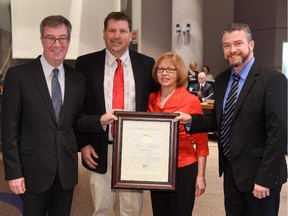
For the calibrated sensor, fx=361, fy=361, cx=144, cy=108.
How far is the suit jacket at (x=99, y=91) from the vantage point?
8.39ft

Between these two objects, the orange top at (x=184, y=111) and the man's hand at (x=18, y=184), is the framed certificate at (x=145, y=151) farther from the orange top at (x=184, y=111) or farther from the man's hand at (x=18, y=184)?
the man's hand at (x=18, y=184)

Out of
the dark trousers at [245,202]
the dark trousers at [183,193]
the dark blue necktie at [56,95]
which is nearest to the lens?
the dark blue necktie at [56,95]

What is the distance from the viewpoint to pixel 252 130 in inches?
84.0

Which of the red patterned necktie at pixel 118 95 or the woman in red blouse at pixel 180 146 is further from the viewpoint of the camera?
the red patterned necktie at pixel 118 95

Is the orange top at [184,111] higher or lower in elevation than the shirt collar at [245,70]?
lower

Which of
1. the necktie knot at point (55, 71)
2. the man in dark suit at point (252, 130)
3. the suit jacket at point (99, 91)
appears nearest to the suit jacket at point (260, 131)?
the man in dark suit at point (252, 130)

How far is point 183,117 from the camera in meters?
2.29

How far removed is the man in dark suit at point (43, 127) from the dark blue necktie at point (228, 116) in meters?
0.92

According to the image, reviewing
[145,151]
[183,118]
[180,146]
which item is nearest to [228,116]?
[183,118]

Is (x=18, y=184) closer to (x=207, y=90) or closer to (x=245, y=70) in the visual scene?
(x=245, y=70)

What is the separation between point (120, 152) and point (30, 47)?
222cm

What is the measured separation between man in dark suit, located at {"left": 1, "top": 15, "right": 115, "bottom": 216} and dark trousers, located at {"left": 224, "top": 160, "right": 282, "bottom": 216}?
990 mm

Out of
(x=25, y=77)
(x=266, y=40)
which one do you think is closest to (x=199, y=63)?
(x=266, y=40)

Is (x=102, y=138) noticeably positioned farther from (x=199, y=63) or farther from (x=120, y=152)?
(x=199, y=63)
